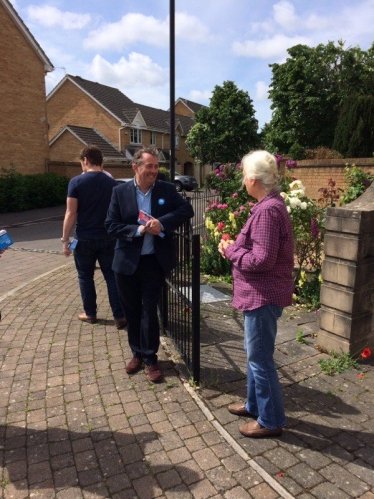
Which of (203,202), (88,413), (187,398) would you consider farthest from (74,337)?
(203,202)

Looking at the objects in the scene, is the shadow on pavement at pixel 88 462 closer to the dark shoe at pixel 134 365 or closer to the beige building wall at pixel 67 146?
the dark shoe at pixel 134 365

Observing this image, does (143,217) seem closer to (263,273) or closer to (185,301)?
(185,301)

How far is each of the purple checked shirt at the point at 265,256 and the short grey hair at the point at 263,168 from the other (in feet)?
0.23

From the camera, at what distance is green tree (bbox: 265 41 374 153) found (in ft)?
85.3

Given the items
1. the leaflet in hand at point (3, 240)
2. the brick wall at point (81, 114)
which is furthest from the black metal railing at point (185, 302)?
the brick wall at point (81, 114)

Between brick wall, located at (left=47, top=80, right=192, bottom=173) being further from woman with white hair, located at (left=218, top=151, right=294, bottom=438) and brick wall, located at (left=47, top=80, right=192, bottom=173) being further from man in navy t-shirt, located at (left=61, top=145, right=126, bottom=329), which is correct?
woman with white hair, located at (left=218, top=151, right=294, bottom=438)

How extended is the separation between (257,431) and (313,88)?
2740 centimetres

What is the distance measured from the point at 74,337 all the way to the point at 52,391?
1041 mm

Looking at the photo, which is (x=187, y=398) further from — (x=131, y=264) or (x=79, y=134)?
(x=79, y=134)

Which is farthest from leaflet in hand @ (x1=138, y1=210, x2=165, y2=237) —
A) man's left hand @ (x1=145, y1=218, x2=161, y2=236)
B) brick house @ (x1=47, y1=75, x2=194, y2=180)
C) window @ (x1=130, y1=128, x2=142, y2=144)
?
window @ (x1=130, y1=128, x2=142, y2=144)

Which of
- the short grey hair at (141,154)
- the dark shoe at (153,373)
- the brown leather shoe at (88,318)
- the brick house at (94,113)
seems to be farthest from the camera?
the brick house at (94,113)

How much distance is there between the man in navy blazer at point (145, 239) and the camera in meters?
3.04

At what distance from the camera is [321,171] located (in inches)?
475

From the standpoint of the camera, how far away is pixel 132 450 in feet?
8.03
